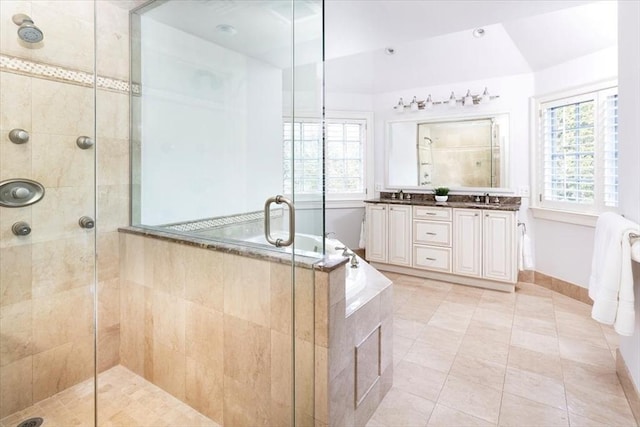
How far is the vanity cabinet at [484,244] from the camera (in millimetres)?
3418

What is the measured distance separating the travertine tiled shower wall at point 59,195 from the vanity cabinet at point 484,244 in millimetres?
3162

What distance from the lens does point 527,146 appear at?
3670mm

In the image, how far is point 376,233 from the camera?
424cm

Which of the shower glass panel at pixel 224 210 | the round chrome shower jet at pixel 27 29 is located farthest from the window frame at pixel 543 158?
the round chrome shower jet at pixel 27 29

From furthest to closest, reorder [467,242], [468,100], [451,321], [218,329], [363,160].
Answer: [363,160], [468,100], [467,242], [451,321], [218,329]

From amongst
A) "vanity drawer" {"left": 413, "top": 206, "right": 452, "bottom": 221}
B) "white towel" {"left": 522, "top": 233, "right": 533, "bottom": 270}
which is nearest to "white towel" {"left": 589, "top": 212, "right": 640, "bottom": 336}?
"white towel" {"left": 522, "top": 233, "right": 533, "bottom": 270}

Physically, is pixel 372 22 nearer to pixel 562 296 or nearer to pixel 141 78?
pixel 141 78

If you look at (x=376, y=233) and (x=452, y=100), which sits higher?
(x=452, y=100)

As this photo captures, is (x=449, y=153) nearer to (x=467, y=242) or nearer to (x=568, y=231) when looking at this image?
(x=467, y=242)

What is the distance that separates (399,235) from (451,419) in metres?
2.51

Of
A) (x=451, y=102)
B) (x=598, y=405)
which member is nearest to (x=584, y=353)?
(x=598, y=405)

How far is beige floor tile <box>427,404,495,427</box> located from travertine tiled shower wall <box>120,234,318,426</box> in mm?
714

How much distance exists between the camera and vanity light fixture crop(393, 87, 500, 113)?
152 inches

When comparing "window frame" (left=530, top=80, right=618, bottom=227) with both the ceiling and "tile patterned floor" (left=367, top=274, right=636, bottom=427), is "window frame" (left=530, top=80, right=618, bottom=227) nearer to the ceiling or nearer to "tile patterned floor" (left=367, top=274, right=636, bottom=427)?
the ceiling
